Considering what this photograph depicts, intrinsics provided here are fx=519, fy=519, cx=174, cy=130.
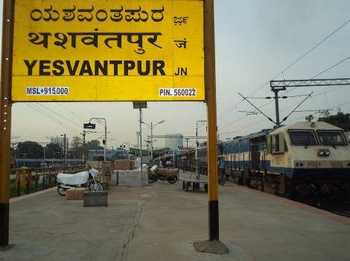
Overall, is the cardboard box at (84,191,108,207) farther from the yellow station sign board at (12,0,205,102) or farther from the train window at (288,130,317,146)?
the train window at (288,130,317,146)

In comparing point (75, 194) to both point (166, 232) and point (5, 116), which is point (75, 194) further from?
point (5, 116)

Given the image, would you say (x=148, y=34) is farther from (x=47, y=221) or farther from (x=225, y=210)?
(x=225, y=210)

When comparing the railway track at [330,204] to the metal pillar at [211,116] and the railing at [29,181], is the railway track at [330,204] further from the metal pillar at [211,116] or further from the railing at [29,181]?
the railing at [29,181]

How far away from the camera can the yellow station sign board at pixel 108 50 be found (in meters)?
9.53

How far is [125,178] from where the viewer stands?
29906 mm

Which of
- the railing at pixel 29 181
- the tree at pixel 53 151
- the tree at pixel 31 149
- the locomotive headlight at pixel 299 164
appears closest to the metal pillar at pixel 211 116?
the locomotive headlight at pixel 299 164

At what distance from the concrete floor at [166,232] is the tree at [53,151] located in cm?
9226

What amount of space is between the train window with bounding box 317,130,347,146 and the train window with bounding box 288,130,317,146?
0.34 m

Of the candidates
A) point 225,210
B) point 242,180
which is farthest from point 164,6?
point 242,180

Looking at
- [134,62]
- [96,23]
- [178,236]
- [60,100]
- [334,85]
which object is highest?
[334,85]

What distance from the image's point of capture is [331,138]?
2094 cm

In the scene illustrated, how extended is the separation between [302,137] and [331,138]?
122cm

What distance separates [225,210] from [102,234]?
577 cm

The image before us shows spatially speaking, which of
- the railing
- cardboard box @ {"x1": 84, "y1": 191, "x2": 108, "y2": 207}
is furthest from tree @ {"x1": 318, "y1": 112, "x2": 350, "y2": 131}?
cardboard box @ {"x1": 84, "y1": 191, "x2": 108, "y2": 207}
